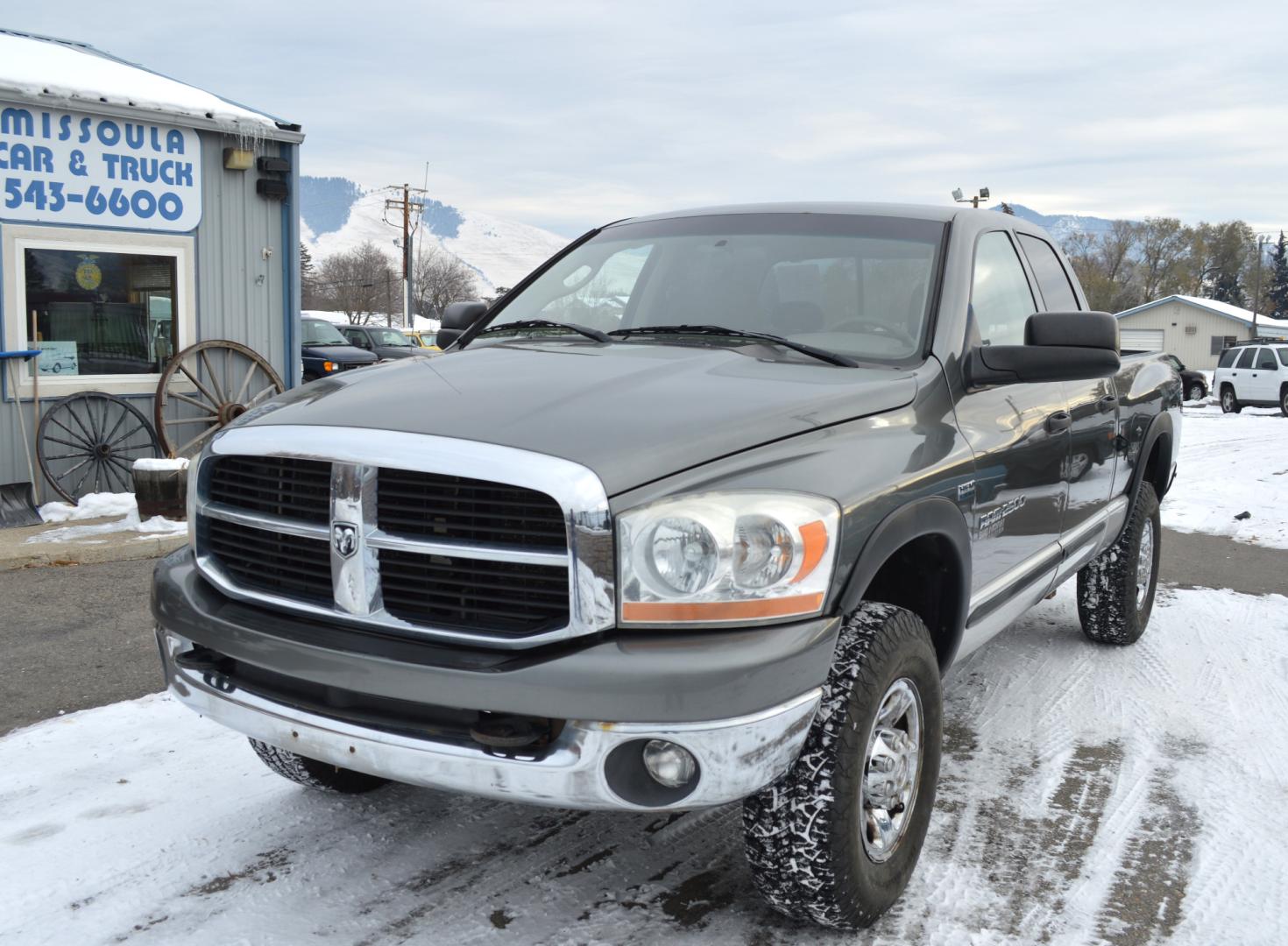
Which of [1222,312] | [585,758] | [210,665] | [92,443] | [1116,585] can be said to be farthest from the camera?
[1222,312]

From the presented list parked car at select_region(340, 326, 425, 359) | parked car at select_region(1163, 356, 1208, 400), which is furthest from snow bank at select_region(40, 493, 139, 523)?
parked car at select_region(1163, 356, 1208, 400)

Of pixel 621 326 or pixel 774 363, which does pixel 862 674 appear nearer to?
pixel 774 363

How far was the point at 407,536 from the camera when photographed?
94.5 inches

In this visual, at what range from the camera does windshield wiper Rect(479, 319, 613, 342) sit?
3.51 m

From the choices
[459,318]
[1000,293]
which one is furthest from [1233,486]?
[459,318]

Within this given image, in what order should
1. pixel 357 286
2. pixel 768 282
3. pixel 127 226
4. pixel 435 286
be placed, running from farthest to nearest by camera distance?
pixel 435 286, pixel 357 286, pixel 127 226, pixel 768 282

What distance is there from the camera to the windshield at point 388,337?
26766mm

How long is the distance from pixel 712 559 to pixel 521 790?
1.97 feet

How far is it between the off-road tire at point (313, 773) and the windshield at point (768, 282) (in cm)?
149

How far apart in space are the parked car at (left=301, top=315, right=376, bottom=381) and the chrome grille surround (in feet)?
54.6

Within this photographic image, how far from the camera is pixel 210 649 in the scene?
2.73m

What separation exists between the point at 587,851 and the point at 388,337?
2538 cm

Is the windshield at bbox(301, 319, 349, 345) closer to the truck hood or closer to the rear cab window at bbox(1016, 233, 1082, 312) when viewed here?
the rear cab window at bbox(1016, 233, 1082, 312)

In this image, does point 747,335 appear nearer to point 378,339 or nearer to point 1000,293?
point 1000,293
